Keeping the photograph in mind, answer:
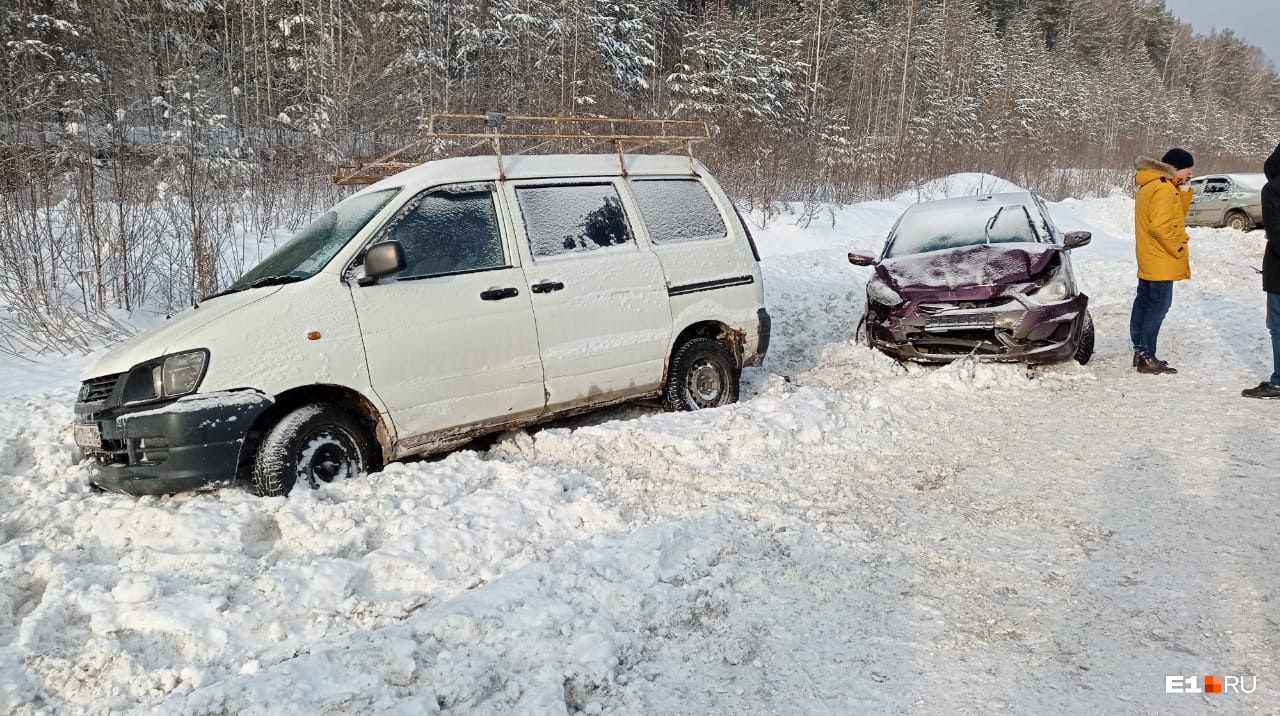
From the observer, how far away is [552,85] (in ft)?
94.8

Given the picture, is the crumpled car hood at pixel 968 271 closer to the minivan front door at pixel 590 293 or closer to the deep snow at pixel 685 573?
the deep snow at pixel 685 573

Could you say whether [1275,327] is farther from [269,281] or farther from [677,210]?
[269,281]

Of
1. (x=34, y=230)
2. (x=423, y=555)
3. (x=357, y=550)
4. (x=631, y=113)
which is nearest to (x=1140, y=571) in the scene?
(x=423, y=555)

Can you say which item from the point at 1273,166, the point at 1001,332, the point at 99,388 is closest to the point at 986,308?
the point at 1001,332

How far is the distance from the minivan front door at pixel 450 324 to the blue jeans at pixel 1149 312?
5.86 metres

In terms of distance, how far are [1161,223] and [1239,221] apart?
1687 centimetres

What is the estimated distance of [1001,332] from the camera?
22.3 feet

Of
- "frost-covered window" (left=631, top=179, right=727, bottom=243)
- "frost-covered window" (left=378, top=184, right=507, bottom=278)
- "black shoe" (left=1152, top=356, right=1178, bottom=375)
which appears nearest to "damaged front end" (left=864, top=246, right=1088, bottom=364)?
"black shoe" (left=1152, top=356, right=1178, bottom=375)

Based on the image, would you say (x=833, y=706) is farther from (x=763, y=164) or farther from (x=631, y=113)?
(x=631, y=113)

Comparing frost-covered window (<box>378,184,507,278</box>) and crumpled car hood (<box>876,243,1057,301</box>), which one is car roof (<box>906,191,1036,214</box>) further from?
frost-covered window (<box>378,184,507,278</box>)

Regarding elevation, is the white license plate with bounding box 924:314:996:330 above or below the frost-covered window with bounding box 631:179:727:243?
below

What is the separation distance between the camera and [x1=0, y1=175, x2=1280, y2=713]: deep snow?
2686 millimetres

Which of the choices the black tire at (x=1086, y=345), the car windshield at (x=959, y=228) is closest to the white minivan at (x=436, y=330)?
the car windshield at (x=959, y=228)

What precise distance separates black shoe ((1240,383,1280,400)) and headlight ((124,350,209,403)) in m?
7.68
